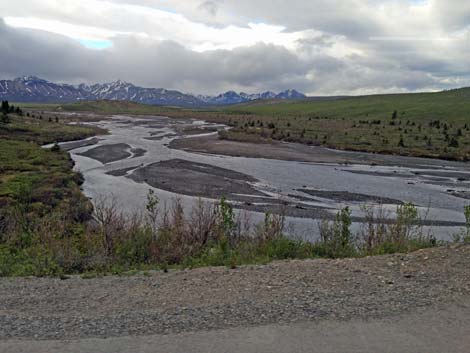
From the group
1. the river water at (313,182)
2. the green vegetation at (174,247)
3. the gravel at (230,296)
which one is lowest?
the river water at (313,182)

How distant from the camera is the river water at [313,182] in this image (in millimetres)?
28125

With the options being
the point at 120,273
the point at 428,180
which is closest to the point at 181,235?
the point at 120,273

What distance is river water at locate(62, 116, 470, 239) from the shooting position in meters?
28.1

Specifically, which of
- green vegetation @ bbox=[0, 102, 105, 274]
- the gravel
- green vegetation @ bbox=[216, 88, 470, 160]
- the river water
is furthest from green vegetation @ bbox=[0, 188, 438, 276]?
green vegetation @ bbox=[216, 88, 470, 160]

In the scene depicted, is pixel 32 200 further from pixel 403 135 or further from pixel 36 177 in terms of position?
pixel 403 135

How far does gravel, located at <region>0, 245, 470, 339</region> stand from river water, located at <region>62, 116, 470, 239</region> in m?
11.3

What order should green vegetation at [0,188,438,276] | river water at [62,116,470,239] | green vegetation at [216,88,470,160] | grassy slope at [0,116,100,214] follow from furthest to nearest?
green vegetation at [216,88,470,160] < river water at [62,116,470,239] < grassy slope at [0,116,100,214] < green vegetation at [0,188,438,276]

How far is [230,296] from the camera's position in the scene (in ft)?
28.1

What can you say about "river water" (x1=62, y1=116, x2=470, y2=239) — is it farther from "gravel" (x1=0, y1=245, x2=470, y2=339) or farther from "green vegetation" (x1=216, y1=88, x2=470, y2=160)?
"green vegetation" (x1=216, y1=88, x2=470, y2=160)

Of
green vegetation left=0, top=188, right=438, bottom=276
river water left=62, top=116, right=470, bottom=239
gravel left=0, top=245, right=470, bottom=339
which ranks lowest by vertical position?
river water left=62, top=116, right=470, bottom=239

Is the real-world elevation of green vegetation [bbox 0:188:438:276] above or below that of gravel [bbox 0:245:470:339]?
below

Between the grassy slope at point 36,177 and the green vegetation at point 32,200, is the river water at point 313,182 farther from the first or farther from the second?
the green vegetation at point 32,200

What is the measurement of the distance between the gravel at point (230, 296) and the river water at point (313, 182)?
1130 cm

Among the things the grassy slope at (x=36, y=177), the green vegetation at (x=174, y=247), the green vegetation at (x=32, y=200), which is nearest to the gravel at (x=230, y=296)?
the green vegetation at (x=174, y=247)
